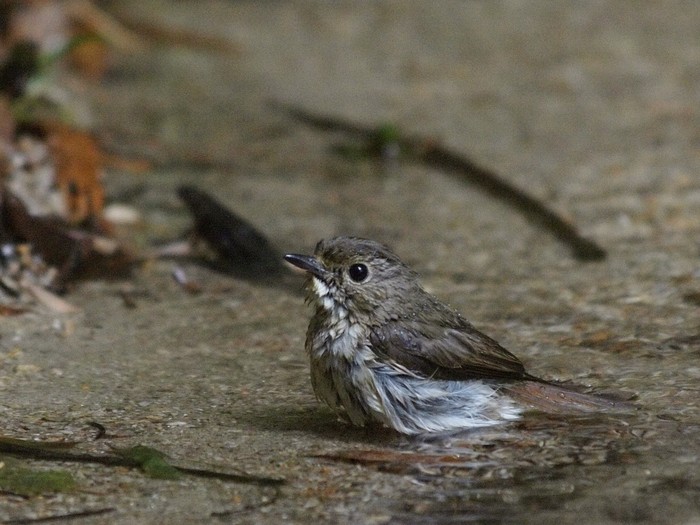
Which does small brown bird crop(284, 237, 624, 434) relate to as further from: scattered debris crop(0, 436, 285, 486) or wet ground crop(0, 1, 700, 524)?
scattered debris crop(0, 436, 285, 486)

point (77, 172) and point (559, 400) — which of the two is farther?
point (77, 172)

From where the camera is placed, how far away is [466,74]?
956 cm

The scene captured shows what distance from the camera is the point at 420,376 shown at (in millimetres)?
4223

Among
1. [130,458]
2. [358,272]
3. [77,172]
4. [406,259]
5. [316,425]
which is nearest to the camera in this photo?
[130,458]

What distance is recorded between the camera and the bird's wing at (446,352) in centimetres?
417

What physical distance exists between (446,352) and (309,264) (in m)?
0.64

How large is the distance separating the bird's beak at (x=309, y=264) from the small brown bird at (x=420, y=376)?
0.19 metres

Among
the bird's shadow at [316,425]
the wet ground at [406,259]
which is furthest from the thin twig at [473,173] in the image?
the bird's shadow at [316,425]

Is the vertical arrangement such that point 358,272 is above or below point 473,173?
below

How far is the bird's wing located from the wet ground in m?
0.23

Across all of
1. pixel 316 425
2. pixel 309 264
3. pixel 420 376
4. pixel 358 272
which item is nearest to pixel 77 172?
pixel 309 264

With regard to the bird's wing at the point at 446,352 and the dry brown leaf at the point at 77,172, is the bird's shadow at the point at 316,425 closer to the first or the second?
the bird's wing at the point at 446,352

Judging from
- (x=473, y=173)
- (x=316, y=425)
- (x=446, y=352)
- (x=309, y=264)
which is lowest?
(x=316, y=425)

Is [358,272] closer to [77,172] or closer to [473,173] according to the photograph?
[77,172]
